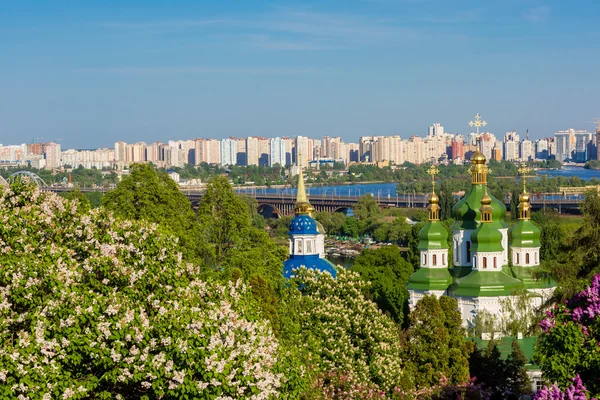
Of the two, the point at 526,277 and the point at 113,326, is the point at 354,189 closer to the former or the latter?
the point at 526,277

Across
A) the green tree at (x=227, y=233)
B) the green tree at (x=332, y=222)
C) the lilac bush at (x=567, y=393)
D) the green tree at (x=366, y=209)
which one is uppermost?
the green tree at (x=227, y=233)

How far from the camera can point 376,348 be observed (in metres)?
17.4

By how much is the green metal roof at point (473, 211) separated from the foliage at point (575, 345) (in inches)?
579

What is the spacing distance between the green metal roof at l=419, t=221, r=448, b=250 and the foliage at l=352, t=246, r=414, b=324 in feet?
5.07

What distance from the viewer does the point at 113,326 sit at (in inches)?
386

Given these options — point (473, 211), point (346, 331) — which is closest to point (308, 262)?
point (473, 211)

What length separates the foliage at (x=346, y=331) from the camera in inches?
664

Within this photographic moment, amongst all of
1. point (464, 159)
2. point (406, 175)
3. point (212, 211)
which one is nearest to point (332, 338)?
point (212, 211)

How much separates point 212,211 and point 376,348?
5768 millimetres

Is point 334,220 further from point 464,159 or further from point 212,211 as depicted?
point 464,159

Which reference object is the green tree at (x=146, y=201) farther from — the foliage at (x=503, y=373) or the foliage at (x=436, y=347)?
the foliage at (x=503, y=373)

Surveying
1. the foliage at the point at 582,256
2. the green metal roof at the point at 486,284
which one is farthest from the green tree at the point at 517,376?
the green metal roof at the point at 486,284

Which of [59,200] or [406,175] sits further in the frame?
[406,175]

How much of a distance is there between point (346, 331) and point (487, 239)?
8.67 metres
